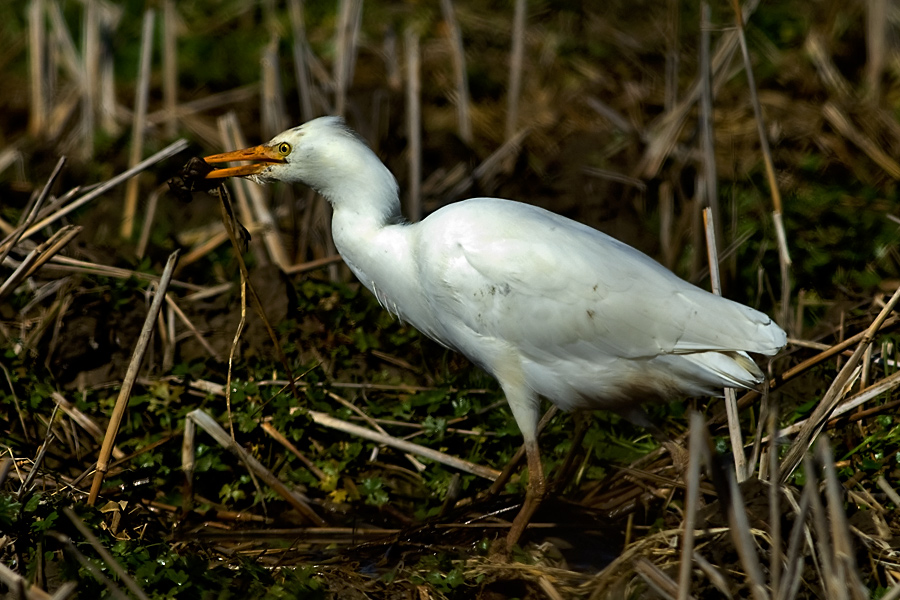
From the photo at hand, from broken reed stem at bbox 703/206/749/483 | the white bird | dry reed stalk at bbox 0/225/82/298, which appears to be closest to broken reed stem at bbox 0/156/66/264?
dry reed stalk at bbox 0/225/82/298

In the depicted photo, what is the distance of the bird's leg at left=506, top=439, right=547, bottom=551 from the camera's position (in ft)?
13.0

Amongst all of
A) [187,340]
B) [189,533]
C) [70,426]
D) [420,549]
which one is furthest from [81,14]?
[420,549]

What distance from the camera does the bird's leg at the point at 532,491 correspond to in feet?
13.0

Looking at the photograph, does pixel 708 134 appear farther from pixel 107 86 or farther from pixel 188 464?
pixel 107 86

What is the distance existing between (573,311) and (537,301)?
137mm

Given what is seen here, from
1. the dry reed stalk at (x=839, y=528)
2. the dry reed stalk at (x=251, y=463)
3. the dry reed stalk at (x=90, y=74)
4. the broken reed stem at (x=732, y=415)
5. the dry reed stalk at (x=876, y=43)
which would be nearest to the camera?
the dry reed stalk at (x=839, y=528)

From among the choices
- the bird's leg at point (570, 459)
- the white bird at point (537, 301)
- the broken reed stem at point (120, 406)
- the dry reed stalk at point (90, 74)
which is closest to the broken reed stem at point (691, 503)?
the white bird at point (537, 301)

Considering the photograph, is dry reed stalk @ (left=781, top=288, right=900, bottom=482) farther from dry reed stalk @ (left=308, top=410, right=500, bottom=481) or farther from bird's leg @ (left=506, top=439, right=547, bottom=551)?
dry reed stalk @ (left=308, top=410, right=500, bottom=481)

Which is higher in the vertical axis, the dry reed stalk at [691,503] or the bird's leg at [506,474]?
the dry reed stalk at [691,503]

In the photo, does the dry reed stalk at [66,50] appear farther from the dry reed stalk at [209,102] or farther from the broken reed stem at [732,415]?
the broken reed stem at [732,415]

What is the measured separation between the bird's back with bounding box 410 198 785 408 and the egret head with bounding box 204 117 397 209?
0.35 metres

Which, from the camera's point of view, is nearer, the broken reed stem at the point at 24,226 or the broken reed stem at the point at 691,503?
the broken reed stem at the point at 691,503

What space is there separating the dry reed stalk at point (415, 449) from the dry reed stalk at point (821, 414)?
1295 millimetres

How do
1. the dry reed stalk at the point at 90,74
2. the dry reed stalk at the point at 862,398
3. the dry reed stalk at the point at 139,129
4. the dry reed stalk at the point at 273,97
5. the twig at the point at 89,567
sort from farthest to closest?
1. the dry reed stalk at the point at 90,74
2. the dry reed stalk at the point at 139,129
3. the dry reed stalk at the point at 273,97
4. the dry reed stalk at the point at 862,398
5. the twig at the point at 89,567
